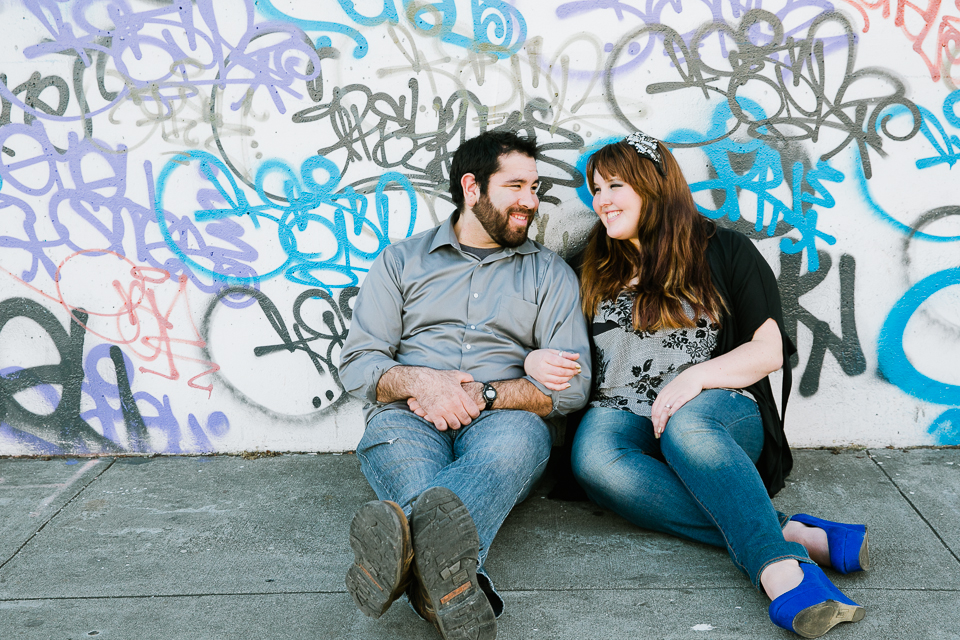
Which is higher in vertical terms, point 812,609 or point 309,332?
point 309,332

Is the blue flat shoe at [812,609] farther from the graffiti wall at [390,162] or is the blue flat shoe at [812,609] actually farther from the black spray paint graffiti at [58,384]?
the black spray paint graffiti at [58,384]

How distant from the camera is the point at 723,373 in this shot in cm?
257

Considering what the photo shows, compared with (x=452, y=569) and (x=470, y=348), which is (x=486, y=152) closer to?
(x=470, y=348)

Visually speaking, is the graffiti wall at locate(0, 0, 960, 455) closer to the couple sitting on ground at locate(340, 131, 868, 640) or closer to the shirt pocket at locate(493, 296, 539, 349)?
the couple sitting on ground at locate(340, 131, 868, 640)

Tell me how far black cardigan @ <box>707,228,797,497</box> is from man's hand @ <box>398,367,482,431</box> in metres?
0.93

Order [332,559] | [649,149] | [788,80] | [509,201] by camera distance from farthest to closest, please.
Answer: [788,80] < [509,201] < [649,149] < [332,559]

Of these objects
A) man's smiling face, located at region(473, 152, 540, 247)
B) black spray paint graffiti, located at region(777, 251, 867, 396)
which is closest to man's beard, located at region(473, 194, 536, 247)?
man's smiling face, located at region(473, 152, 540, 247)

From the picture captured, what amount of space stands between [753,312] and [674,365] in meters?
0.34

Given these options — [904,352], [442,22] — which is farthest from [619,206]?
[904,352]

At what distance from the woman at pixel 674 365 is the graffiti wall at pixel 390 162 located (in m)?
0.42

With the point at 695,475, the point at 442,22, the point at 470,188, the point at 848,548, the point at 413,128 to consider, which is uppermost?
the point at 442,22

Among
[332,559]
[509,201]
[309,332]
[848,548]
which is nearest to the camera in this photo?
[848,548]

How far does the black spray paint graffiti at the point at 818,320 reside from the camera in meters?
3.16

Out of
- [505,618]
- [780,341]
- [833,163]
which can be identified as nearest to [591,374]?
[780,341]
